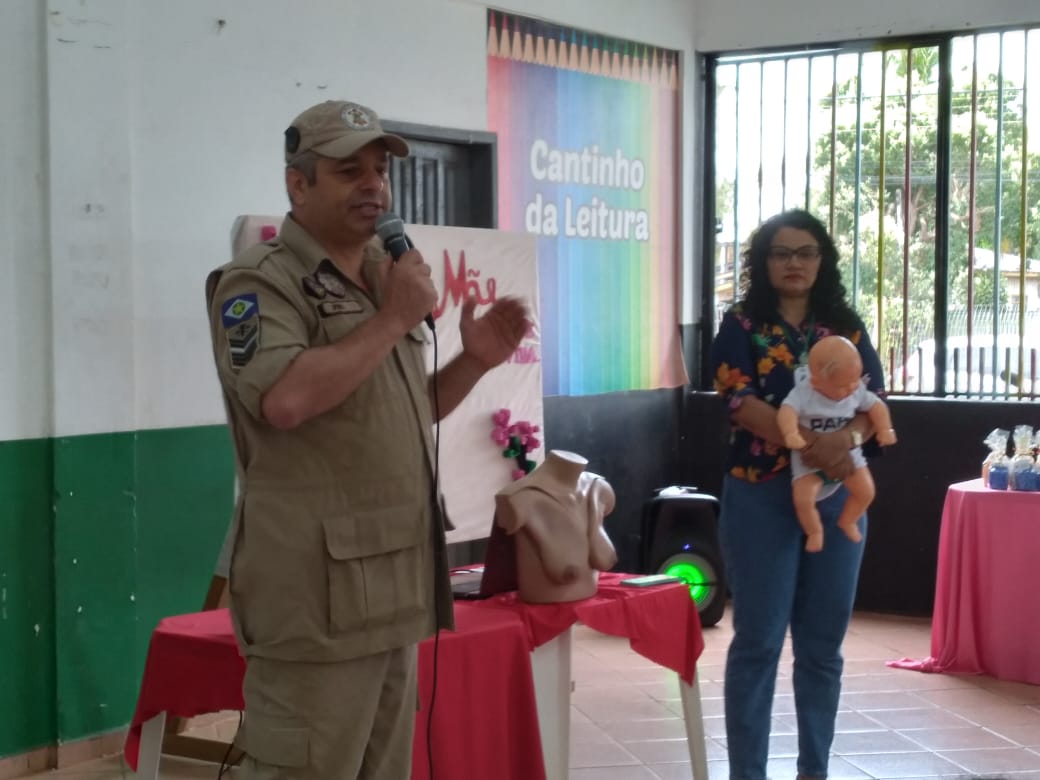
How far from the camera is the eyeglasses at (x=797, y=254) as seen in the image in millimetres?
3332

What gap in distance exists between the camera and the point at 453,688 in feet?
9.07

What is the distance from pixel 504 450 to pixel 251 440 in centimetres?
293

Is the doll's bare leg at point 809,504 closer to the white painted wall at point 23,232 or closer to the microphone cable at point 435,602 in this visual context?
the microphone cable at point 435,602

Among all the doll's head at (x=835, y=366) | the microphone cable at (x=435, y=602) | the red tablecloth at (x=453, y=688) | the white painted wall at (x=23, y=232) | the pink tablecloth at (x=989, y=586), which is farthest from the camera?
the pink tablecloth at (x=989, y=586)

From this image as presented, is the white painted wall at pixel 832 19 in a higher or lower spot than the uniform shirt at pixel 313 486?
higher

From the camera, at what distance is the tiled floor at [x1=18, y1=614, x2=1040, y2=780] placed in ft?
12.9

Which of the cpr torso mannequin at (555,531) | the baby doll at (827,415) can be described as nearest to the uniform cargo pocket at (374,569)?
the cpr torso mannequin at (555,531)

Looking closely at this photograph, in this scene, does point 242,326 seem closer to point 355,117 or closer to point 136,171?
point 355,117

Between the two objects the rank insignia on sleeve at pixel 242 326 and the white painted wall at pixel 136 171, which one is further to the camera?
the white painted wall at pixel 136 171

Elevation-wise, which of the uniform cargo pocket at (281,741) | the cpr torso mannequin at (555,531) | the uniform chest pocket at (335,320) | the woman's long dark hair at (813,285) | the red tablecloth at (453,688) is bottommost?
the red tablecloth at (453,688)

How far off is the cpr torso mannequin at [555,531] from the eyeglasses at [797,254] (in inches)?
29.3

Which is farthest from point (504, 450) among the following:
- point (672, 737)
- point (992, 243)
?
point (992, 243)

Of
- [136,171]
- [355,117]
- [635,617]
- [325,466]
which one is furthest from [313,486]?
[136,171]

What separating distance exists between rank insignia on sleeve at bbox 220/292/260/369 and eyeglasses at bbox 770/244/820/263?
1.74 m
